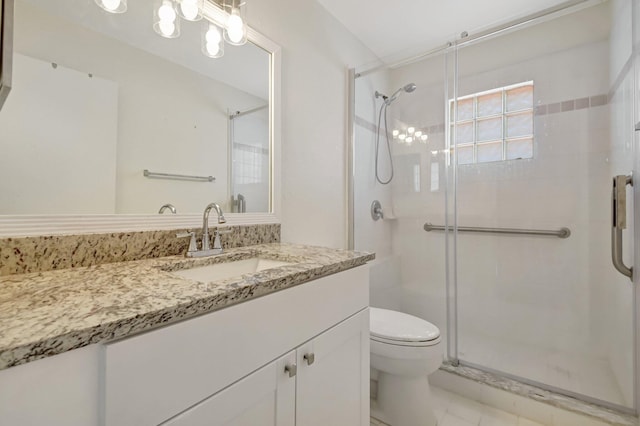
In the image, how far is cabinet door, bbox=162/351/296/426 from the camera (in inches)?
23.3

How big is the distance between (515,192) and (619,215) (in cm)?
73

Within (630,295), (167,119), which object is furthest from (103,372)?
(630,295)

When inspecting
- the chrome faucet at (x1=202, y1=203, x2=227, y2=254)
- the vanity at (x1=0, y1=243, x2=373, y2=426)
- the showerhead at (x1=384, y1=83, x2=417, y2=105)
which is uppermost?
the showerhead at (x1=384, y1=83, x2=417, y2=105)

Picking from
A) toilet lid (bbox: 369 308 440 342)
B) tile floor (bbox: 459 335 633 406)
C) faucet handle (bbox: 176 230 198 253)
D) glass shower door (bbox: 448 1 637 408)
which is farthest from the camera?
glass shower door (bbox: 448 1 637 408)

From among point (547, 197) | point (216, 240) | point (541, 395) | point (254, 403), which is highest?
point (547, 197)

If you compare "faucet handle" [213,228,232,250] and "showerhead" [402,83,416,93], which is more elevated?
"showerhead" [402,83,416,93]

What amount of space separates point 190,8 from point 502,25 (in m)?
1.69

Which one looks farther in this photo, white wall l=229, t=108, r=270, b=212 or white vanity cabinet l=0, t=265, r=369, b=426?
white wall l=229, t=108, r=270, b=212

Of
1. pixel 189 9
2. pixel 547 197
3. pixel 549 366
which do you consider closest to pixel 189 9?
pixel 189 9

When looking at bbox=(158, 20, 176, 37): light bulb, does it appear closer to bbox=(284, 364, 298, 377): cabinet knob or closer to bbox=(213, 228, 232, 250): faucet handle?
bbox=(213, 228, 232, 250): faucet handle

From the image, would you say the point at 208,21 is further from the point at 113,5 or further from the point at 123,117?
the point at 123,117

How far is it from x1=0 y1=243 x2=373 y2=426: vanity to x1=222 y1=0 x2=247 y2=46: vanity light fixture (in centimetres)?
97

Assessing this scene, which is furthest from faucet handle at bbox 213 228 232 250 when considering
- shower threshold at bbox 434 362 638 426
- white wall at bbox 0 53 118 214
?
shower threshold at bbox 434 362 638 426

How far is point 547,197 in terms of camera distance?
1958 mm
